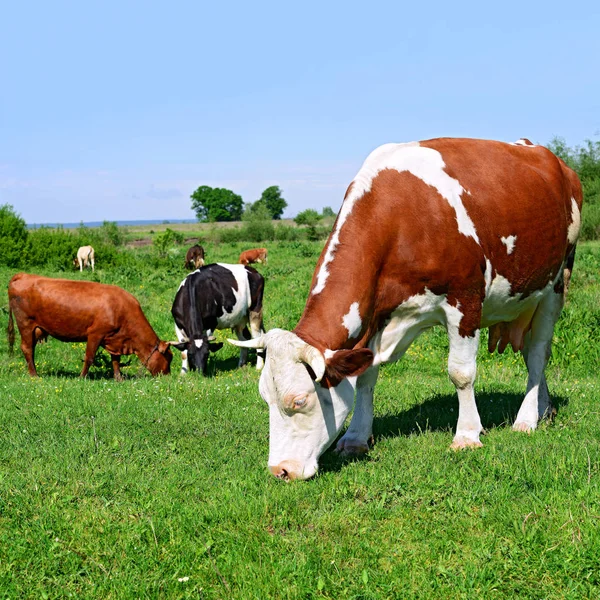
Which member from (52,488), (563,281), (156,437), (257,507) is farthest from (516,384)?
(52,488)

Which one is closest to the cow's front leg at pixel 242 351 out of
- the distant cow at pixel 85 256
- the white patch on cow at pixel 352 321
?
the white patch on cow at pixel 352 321

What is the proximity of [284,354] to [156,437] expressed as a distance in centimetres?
202

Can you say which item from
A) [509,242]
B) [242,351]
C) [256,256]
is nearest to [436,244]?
[509,242]

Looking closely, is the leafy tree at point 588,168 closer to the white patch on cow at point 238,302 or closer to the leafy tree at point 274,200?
the white patch on cow at point 238,302

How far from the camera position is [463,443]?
6266 mm

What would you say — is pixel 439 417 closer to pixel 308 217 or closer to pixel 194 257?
pixel 194 257

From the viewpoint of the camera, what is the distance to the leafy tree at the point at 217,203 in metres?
146

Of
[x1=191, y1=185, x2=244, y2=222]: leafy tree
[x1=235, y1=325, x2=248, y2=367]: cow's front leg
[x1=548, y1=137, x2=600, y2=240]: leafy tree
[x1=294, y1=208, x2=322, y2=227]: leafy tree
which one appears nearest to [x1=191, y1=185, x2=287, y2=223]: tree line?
[x1=191, y1=185, x2=244, y2=222]: leafy tree

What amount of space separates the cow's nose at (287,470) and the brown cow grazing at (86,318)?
824 centimetres

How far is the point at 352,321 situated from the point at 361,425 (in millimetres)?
1327

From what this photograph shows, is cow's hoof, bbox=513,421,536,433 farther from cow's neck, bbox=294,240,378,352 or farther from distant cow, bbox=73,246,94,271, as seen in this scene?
distant cow, bbox=73,246,94,271

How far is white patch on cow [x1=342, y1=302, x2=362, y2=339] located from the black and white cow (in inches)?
302

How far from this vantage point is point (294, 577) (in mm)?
4082

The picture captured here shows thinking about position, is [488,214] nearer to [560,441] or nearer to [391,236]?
[391,236]
